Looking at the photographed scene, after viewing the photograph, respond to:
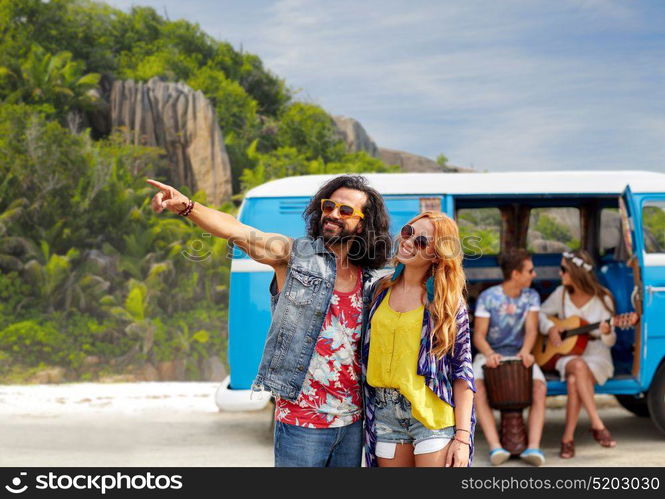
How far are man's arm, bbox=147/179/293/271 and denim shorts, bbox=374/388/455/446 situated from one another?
559 millimetres

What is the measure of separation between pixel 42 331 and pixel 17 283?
1342 millimetres

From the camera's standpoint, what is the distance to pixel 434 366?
2666mm

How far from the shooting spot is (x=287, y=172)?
23.5 m

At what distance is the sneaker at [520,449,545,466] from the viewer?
584 cm

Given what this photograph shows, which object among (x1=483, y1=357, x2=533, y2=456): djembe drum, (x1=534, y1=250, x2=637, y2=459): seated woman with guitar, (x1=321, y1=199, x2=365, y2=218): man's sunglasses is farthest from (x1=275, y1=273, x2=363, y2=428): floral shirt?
(x1=534, y1=250, x2=637, y2=459): seated woman with guitar

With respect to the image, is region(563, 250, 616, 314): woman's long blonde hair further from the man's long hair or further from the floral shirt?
the floral shirt

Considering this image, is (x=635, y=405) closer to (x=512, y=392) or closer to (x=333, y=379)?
(x=512, y=392)

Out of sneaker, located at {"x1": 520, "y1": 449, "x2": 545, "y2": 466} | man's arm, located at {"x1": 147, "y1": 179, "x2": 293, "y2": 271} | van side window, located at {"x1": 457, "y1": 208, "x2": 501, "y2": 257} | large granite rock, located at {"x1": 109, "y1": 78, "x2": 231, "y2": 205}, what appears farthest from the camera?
large granite rock, located at {"x1": 109, "y1": 78, "x2": 231, "y2": 205}

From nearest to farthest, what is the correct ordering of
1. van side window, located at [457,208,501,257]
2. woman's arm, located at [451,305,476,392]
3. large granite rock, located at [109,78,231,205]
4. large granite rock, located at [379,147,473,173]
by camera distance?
woman's arm, located at [451,305,476,392], van side window, located at [457,208,501,257], large granite rock, located at [109,78,231,205], large granite rock, located at [379,147,473,173]

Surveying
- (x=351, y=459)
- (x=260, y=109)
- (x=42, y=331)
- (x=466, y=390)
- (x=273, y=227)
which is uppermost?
(x=260, y=109)

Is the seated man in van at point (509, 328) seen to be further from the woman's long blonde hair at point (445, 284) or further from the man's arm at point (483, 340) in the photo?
the woman's long blonde hair at point (445, 284)

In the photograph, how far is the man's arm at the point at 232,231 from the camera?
2.57m

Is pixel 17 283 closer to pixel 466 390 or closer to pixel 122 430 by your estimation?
pixel 122 430
